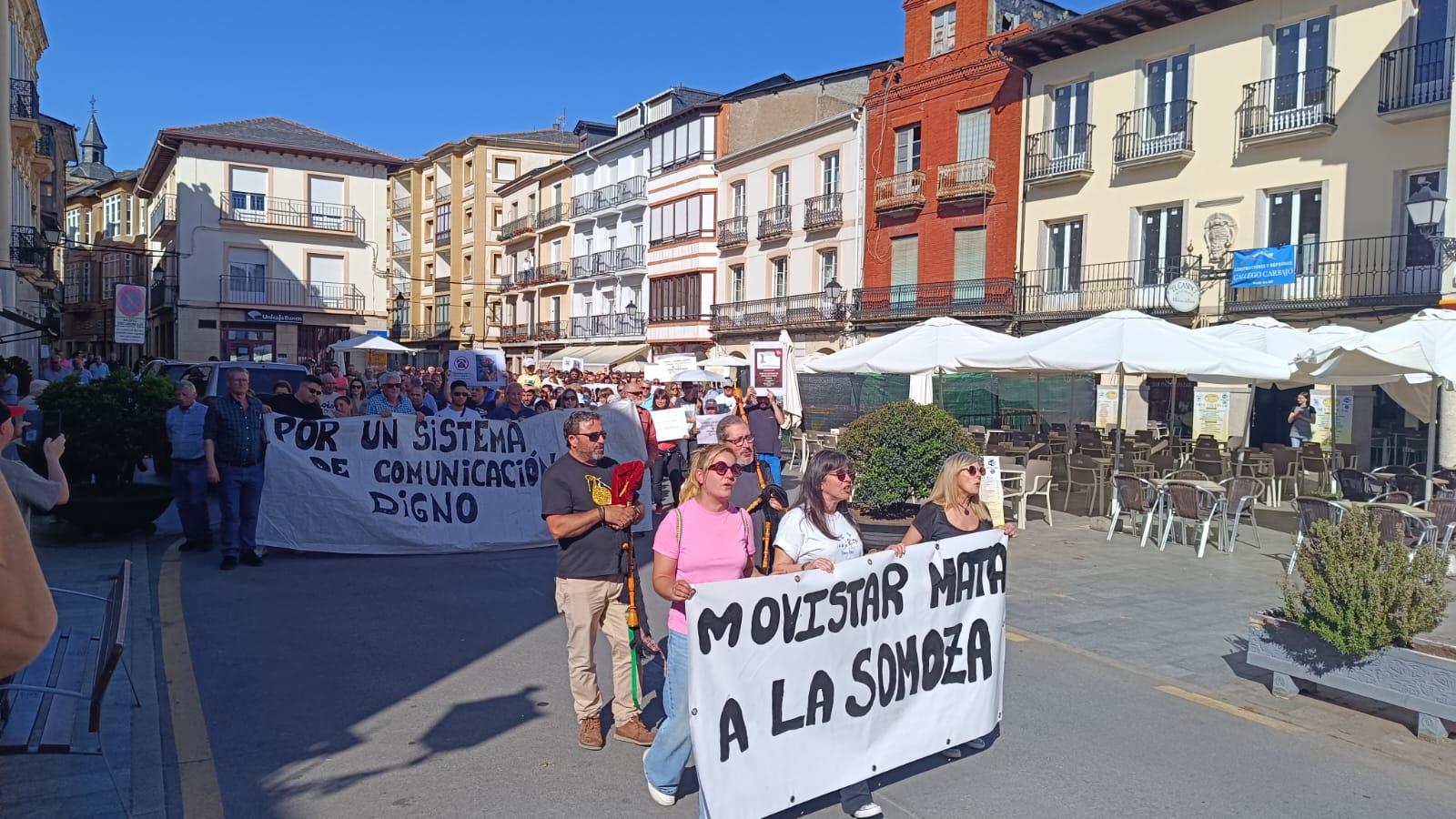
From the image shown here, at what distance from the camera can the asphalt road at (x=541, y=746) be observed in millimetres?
4723

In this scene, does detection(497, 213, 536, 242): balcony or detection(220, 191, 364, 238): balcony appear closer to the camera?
detection(220, 191, 364, 238): balcony

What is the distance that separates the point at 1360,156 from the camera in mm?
21797

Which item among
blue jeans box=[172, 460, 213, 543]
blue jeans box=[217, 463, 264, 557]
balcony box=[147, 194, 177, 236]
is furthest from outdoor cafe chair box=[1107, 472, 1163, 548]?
balcony box=[147, 194, 177, 236]

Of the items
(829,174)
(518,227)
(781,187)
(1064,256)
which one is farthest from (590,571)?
(518,227)

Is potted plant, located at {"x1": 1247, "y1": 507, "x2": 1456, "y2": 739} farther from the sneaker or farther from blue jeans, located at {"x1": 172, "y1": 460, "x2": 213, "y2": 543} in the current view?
blue jeans, located at {"x1": 172, "y1": 460, "x2": 213, "y2": 543}

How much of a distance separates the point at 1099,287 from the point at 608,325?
94.0 feet

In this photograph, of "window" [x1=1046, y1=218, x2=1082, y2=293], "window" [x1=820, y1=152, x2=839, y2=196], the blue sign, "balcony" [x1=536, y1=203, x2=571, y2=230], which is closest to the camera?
the blue sign

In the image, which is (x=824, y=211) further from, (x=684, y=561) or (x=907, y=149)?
(x=684, y=561)

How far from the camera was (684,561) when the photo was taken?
4.59 meters

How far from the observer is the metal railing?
20250mm

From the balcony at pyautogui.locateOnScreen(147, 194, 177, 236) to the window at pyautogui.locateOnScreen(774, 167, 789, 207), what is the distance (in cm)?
2576

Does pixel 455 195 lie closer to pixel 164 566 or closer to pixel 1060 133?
pixel 1060 133

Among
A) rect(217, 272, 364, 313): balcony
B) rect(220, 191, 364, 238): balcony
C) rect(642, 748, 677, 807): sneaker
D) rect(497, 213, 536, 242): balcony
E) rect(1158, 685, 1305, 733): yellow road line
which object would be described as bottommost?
rect(1158, 685, 1305, 733): yellow road line

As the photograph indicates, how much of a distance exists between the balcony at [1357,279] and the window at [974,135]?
9961 mm
